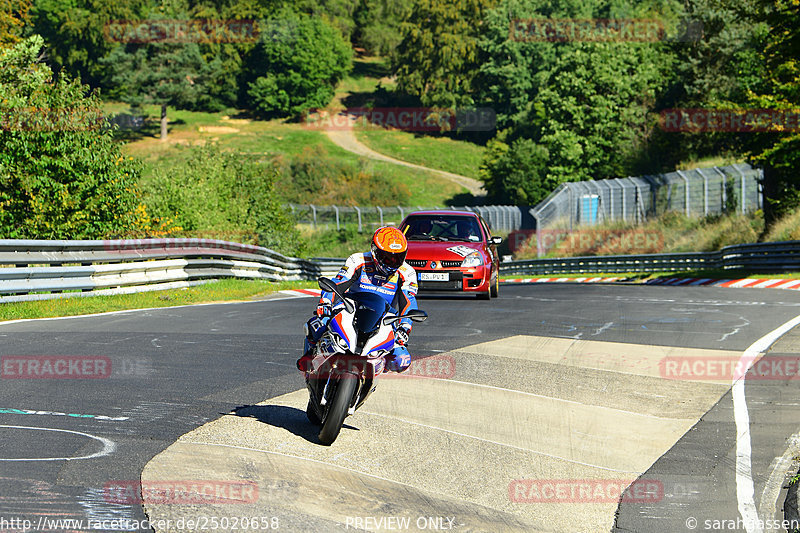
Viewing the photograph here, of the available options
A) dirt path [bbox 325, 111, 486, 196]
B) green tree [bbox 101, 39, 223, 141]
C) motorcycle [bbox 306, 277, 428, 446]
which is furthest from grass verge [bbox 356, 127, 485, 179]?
motorcycle [bbox 306, 277, 428, 446]

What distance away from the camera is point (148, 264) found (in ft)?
64.8

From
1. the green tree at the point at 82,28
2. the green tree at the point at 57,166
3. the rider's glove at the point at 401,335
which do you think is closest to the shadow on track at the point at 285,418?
the rider's glove at the point at 401,335

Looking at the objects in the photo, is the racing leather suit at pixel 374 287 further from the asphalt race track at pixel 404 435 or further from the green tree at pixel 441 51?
the green tree at pixel 441 51

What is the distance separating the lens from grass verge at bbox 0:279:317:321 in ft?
49.9

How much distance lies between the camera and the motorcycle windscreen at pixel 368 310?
689 cm

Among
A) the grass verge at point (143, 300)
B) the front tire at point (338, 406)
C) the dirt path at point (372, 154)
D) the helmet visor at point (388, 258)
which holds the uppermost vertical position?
the helmet visor at point (388, 258)

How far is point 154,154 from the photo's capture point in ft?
315

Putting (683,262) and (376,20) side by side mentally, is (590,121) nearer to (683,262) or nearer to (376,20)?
(683,262)

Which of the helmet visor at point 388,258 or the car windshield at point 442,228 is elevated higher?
the helmet visor at point 388,258

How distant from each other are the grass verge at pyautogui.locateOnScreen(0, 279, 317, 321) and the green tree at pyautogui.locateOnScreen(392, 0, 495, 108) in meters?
89.8

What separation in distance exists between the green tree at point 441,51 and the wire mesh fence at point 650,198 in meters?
62.4

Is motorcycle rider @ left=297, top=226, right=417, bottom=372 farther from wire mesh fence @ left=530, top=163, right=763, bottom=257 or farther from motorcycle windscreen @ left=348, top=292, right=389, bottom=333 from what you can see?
wire mesh fence @ left=530, top=163, right=763, bottom=257

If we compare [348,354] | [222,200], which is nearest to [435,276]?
[348,354]

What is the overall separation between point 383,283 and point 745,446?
3494 millimetres
